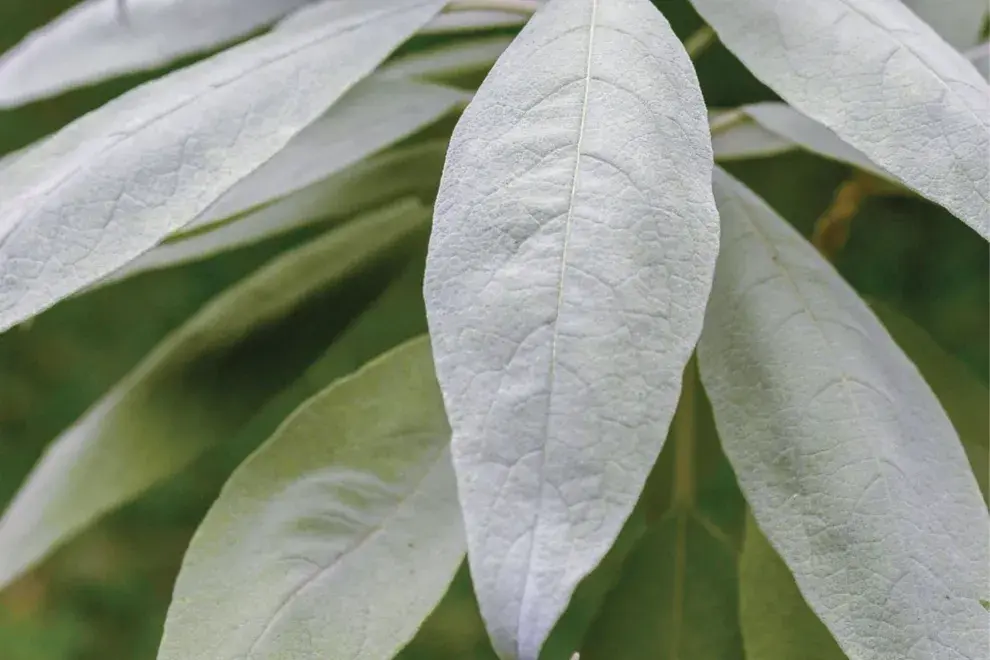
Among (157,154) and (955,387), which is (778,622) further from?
(157,154)

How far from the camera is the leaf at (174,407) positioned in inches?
18.2

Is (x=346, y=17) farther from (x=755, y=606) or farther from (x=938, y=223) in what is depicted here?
(x=938, y=223)

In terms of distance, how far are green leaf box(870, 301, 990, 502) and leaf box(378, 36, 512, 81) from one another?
0.88 ft

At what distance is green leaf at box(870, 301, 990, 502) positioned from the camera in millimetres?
473

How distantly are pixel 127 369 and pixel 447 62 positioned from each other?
669 mm

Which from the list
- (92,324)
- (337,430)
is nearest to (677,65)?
(337,430)

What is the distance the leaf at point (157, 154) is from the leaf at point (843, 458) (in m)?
0.19

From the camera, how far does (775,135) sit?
535 millimetres

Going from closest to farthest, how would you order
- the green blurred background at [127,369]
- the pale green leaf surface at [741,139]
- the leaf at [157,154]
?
the leaf at [157,154] < the pale green leaf surface at [741,139] < the green blurred background at [127,369]

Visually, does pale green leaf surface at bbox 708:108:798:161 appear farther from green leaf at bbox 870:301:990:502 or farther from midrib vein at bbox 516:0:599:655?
midrib vein at bbox 516:0:599:655

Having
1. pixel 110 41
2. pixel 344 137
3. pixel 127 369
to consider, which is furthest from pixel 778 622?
pixel 127 369

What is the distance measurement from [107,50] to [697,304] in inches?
13.5

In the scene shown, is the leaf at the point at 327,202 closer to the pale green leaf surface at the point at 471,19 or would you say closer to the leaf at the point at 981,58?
the pale green leaf surface at the point at 471,19

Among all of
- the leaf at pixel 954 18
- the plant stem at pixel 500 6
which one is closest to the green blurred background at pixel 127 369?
the leaf at pixel 954 18
